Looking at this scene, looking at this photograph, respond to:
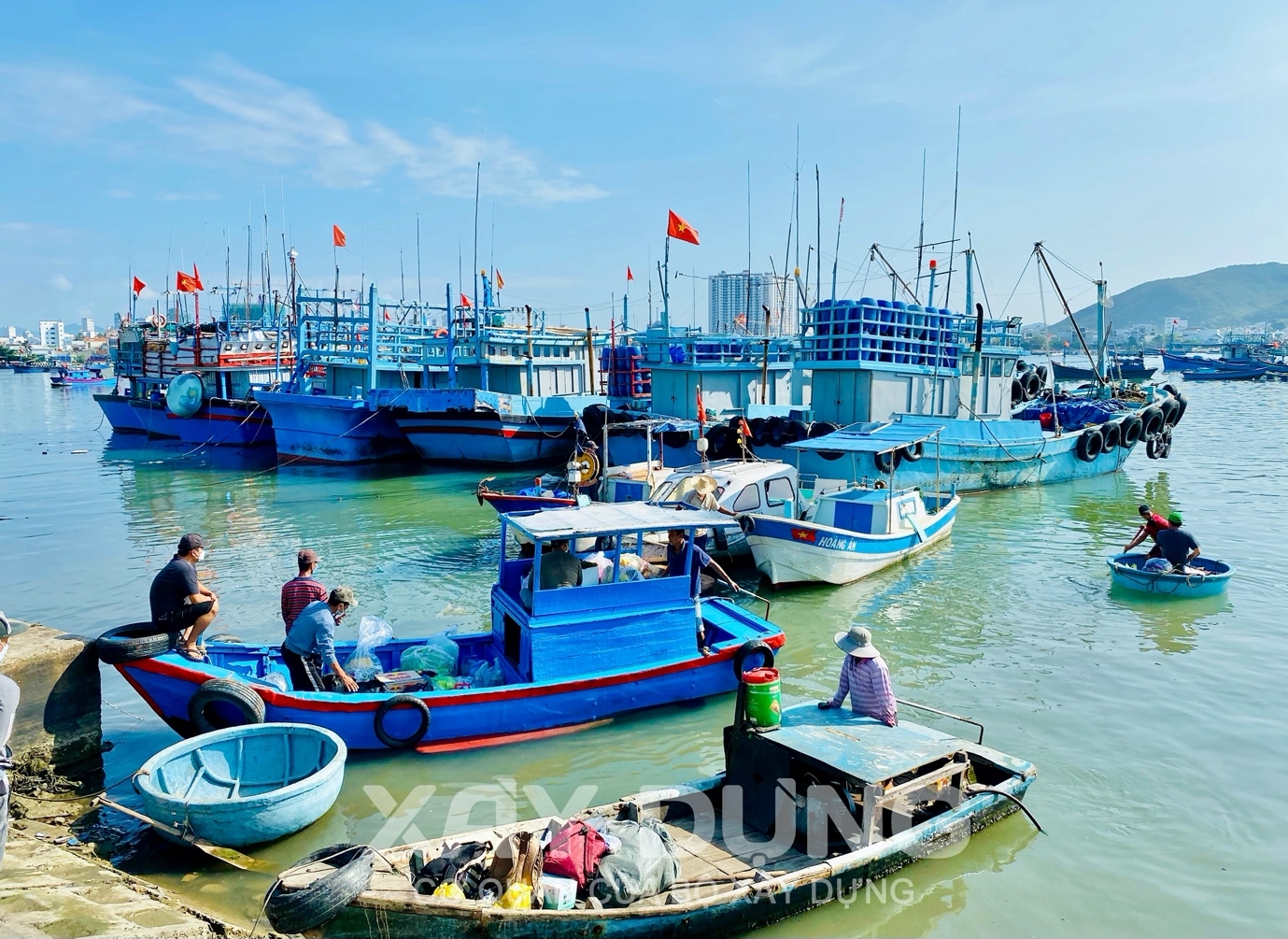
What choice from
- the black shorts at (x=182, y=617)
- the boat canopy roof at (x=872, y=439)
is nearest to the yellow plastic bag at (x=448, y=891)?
the black shorts at (x=182, y=617)

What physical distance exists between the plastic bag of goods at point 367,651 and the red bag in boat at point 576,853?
3877 mm

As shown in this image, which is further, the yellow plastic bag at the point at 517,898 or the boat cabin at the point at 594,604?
the boat cabin at the point at 594,604

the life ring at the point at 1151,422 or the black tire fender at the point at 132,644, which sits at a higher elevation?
the life ring at the point at 1151,422

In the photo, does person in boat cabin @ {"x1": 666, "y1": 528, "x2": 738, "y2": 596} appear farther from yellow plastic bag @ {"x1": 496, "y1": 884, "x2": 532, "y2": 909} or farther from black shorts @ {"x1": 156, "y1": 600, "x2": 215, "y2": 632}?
black shorts @ {"x1": 156, "y1": 600, "x2": 215, "y2": 632}

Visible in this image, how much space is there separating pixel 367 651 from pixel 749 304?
32.3 m

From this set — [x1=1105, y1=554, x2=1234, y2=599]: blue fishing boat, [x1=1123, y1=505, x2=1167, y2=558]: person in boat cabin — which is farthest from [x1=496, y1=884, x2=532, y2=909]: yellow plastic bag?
[x1=1123, y1=505, x2=1167, y2=558]: person in boat cabin

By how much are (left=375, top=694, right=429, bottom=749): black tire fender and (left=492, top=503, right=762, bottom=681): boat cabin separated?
1.06 m

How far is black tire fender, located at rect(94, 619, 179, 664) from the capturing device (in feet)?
24.9

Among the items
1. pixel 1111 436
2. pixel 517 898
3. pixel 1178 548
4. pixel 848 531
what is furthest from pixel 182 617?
pixel 1111 436

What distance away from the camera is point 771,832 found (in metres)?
6.30

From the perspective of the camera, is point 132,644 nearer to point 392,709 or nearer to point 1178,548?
point 392,709

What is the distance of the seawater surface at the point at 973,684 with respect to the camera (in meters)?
6.36

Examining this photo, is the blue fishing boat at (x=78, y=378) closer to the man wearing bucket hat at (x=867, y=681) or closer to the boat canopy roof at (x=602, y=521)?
the boat canopy roof at (x=602, y=521)

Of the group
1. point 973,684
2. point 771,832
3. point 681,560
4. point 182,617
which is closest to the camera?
point 771,832
